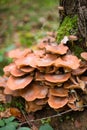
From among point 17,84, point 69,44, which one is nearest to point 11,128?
point 17,84

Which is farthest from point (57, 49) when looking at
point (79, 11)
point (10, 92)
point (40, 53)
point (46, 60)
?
point (10, 92)

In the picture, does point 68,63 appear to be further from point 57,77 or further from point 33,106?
point 33,106

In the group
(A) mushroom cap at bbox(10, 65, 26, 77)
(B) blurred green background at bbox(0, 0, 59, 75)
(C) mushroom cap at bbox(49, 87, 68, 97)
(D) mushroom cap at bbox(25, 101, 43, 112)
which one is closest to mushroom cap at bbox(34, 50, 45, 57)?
(A) mushroom cap at bbox(10, 65, 26, 77)

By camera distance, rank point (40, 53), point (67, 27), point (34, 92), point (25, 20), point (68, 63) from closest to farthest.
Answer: point (68, 63) → point (34, 92) → point (40, 53) → point (67, 27) → point (25, 20)

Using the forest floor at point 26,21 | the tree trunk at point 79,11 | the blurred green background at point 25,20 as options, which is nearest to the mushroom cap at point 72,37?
the tree trunk at point 79,11

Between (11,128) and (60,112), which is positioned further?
(60,112)

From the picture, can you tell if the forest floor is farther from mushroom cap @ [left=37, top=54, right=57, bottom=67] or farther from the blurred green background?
mushroom cap @ [left=37, top=54, right=57, bottom=67]

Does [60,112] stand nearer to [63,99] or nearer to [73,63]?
[63,99]
